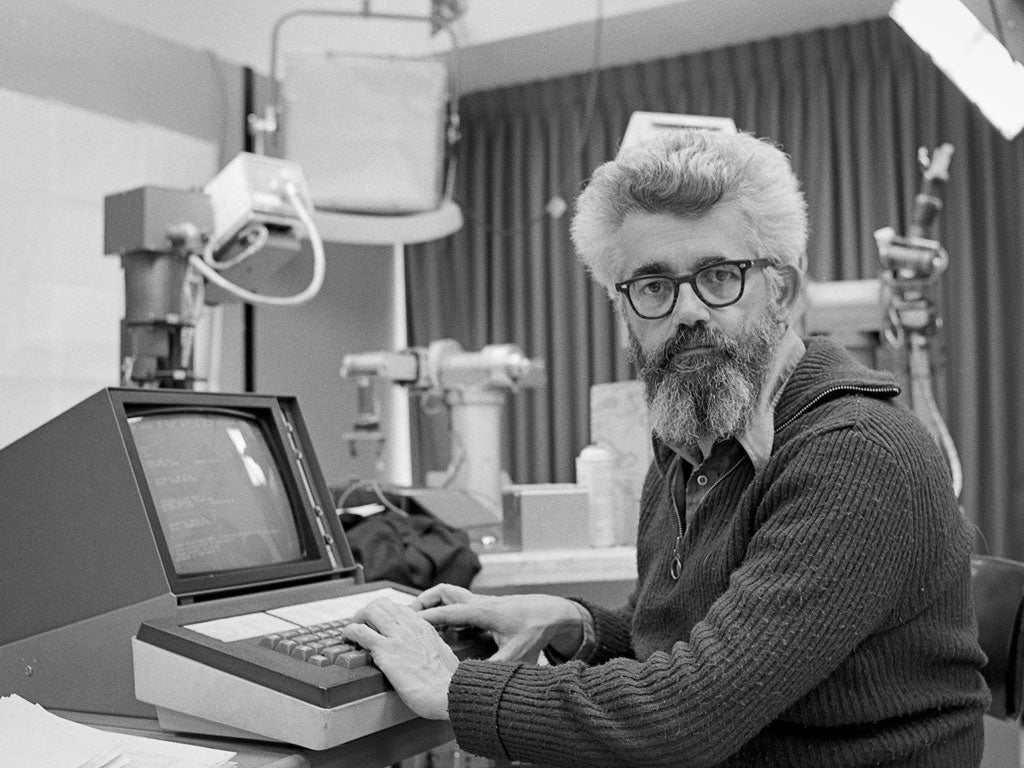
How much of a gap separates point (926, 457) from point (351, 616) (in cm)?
58

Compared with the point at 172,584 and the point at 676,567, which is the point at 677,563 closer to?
the point at 676,567

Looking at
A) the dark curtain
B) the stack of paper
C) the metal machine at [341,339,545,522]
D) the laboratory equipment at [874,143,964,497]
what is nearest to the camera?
the stack of paper

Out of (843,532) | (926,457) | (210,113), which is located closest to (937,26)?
(926,457)

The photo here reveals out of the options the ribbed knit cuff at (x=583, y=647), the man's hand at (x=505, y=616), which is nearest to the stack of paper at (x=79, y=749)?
the man's hand at (x=505, y=616)

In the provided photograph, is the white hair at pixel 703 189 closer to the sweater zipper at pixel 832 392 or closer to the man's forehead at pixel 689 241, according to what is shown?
the man's forehead at pixel 689 241

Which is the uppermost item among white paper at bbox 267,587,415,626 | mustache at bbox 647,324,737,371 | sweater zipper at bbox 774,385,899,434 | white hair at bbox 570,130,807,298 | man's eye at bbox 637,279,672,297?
white hair at bbox 570,130,807,298

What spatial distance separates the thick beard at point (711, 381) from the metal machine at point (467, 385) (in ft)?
3.76

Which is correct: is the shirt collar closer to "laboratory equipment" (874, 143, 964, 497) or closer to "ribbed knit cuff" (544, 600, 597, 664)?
"ribbed knit cuff" (544, 600, 597, 664)

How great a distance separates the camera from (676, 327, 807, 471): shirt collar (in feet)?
3.52

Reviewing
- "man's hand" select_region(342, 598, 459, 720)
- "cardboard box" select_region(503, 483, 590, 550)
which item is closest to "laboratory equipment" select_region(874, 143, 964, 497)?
"cardboard box" select_region(503, 483, 590, 550)

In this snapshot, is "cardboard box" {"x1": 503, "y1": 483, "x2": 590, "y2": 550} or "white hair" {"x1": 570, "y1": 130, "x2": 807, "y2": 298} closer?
"white hair" {"x1": 570, "y1": 130, "x2": 807, "y2": 298}

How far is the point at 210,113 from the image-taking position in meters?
2.87

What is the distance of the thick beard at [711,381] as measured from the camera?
108cm

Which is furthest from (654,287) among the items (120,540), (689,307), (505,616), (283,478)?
(120,540)
